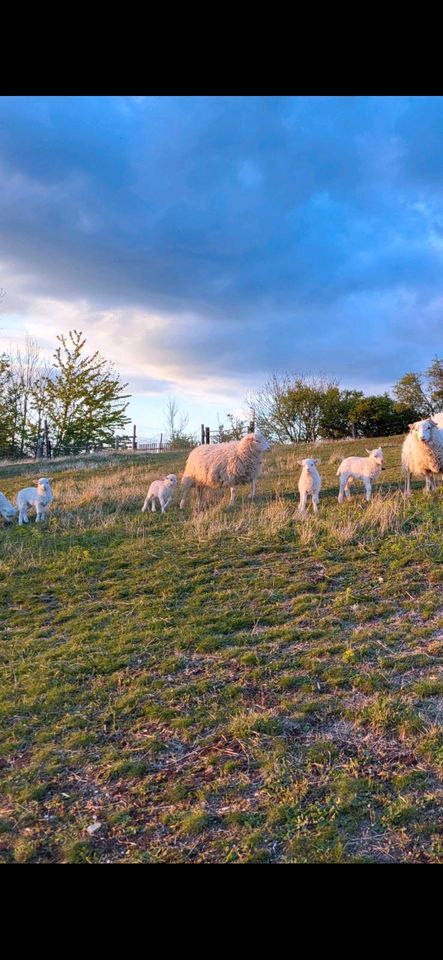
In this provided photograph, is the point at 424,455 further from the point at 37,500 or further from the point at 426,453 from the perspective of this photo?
the point at 37,500

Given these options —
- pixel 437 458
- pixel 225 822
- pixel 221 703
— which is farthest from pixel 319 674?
pixel 437 458

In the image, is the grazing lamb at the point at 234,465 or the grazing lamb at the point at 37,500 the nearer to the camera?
the grazing lamb at the point at 37,500

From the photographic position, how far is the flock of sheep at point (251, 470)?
1084 centimetres

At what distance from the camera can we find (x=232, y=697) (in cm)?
446

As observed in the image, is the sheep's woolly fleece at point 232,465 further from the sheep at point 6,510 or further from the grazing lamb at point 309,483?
the sheep at point 6,510

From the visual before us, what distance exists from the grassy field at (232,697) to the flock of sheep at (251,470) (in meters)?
2.21

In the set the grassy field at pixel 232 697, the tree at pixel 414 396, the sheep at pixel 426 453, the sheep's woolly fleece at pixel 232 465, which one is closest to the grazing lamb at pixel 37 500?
the sheep's woolly fleece at pixel 232 465

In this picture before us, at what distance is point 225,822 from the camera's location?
Answer: 310 cm

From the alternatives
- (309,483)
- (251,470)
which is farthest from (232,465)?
(309,483)

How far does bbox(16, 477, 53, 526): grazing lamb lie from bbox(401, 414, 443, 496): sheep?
326 inches

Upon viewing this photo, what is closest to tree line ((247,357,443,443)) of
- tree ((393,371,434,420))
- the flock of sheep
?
tree ((393,371,434,420))
